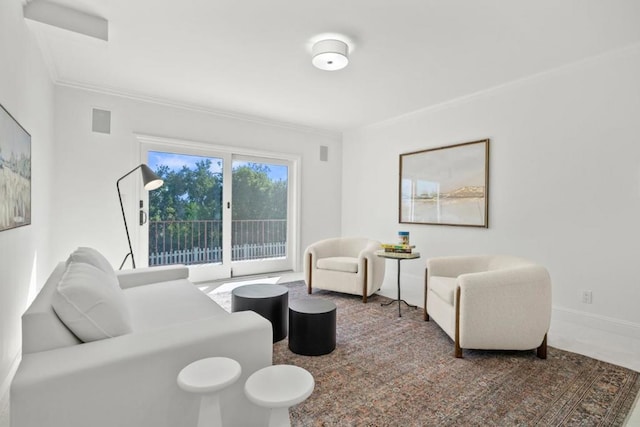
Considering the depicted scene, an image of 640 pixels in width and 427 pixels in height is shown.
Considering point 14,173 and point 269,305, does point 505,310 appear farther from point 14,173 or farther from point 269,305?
point 14,173

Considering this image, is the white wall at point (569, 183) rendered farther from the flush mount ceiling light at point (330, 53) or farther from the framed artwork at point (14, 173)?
the framed artwork at point (14, 173)

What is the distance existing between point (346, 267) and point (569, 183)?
7.95ft

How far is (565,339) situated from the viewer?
2.80 m

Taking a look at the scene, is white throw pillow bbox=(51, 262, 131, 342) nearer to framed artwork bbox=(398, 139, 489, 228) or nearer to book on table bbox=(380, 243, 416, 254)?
book on table bbox=(380, 243, 416, 254)

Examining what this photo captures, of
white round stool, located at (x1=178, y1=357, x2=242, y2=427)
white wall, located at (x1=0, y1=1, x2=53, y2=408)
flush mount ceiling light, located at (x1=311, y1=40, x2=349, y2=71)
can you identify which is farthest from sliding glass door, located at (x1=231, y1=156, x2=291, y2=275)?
white round stool, located at (x1=178, y1=357, x2=242, y2=427)

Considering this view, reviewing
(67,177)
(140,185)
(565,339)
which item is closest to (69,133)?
(67,177)

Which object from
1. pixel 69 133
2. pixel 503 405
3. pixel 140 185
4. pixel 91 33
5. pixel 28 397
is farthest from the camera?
pixel 140 185

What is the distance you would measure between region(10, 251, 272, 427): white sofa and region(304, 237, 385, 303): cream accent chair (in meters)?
2.32

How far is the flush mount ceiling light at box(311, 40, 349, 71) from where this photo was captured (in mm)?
2756

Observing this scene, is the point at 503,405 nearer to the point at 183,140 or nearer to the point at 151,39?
the point at 151,39

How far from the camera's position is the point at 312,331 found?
8.12 ft

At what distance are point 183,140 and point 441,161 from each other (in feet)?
11.2

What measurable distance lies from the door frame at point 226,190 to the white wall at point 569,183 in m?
1.89

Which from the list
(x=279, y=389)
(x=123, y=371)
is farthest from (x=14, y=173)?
(x=279, y=389)
